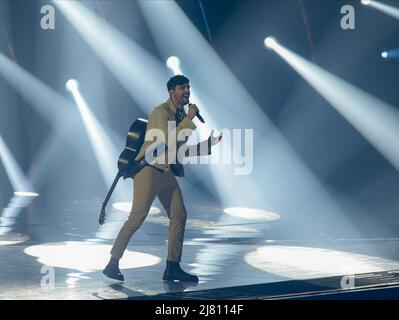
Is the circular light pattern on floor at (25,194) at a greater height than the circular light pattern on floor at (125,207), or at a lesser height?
greater

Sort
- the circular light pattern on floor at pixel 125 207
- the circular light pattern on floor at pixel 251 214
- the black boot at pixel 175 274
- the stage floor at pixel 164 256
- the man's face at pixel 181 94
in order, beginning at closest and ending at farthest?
the stage floor at pixel 164 256, the black boot at pixel 175 274, the man's face at pixel 181 94, the circular light pattern on floor at pixel 251 214, the circular light pattern on floor at pixel 125 207

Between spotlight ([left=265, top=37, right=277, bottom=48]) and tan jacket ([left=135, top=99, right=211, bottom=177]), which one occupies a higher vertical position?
spotlight ([left=265, top=37, right=277, bottom=48])

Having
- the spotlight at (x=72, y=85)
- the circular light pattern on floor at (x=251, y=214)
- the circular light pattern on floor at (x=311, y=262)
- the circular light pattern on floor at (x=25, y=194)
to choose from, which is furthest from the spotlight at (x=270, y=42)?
the circular light pattern on floor at (x=311, y=262)

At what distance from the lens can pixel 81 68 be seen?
21516 millimetres

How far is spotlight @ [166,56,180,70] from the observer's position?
70.0 feet

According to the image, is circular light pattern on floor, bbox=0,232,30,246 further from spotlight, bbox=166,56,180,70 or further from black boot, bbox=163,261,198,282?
spotlight, bbox=166,56,180,70

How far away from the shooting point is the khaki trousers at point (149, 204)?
819cm

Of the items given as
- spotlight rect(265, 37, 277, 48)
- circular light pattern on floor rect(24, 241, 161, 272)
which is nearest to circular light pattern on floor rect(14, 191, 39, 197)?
spotlight rect(265, 37, 277, 48)

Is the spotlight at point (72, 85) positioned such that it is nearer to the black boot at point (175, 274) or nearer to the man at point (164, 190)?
the man at point (164, 190)

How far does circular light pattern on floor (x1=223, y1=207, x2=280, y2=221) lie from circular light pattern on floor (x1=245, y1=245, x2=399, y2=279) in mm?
5307

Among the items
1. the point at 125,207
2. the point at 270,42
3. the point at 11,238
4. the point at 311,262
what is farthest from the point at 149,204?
the point at 270,42

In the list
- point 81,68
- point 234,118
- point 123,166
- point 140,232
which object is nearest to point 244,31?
point 234,118

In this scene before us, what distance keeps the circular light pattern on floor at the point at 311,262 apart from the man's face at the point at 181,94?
2029 millimetres
